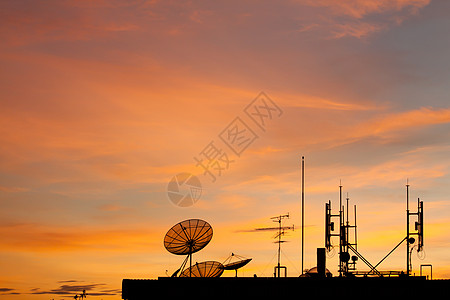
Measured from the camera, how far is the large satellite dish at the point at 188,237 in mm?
78000

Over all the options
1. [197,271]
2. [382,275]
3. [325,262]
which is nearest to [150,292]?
[197,271]

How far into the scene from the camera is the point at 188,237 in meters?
78.4

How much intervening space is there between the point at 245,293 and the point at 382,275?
51.1 feet

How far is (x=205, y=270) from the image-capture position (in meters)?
78.0

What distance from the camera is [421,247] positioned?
262ft

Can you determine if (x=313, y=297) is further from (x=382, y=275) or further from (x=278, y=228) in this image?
(x=278, y=228)

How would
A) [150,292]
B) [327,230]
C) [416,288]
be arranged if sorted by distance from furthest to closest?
[327,230] → [150,292] → [416,288]

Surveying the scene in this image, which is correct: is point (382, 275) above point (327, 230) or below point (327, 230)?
below

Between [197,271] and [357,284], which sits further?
[197,271]

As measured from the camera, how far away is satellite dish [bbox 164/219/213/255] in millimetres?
78000

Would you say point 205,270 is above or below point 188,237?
below

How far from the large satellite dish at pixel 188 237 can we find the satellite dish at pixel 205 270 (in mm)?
374

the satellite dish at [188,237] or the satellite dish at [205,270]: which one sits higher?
the satellite dish at [188,237]

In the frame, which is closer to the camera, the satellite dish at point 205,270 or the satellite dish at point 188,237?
the satellite dish at point 205,270
